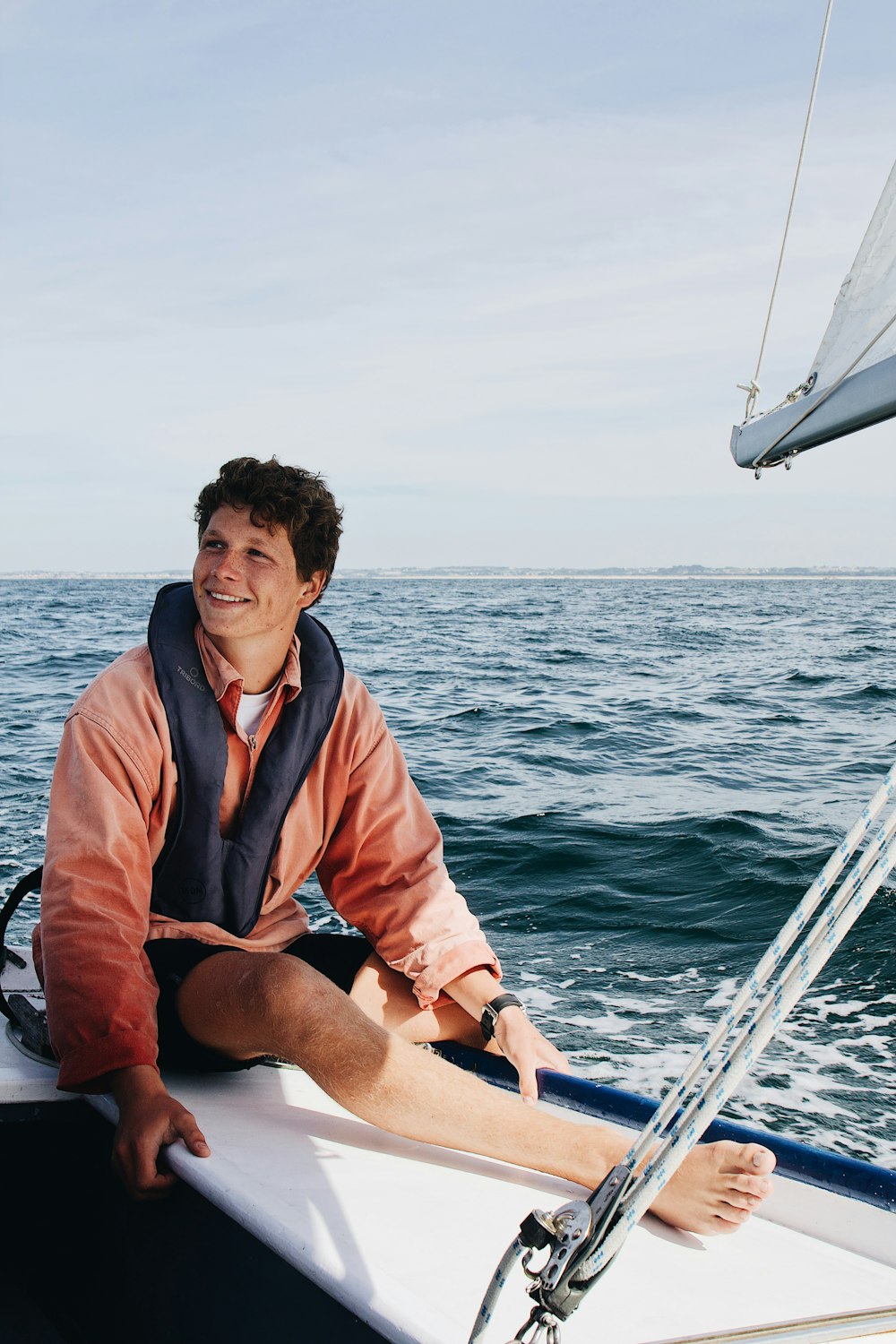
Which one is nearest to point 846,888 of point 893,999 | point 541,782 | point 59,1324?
point 59,1324

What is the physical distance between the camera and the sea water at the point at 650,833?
3633 mm

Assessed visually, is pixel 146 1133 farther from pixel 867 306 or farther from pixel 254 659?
pixel 867 306

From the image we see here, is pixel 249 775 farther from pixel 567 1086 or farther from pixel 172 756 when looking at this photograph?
pixel 567 1086

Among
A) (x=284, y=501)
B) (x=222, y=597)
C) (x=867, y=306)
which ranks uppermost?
(x=867, y=306)

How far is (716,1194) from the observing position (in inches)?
64.6

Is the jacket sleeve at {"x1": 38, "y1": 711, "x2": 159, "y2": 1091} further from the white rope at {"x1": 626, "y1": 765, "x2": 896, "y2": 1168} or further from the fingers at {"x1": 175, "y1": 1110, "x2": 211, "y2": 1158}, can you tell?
the white rope at {"x1": 626, "y1": 765, "x2": 896, "y2": 1168}

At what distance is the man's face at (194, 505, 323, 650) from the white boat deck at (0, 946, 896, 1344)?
852 mm

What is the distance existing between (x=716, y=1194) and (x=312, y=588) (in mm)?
1342

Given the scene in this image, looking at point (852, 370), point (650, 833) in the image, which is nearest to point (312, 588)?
point (852, 370)

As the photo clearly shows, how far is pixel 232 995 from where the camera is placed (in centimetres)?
185

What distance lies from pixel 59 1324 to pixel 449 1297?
Answer: 0.98 metres

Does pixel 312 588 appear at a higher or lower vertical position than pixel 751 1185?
higher

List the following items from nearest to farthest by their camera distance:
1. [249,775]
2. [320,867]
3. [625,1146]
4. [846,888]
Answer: [846,888], [625,1146], [249,775], [320,867]

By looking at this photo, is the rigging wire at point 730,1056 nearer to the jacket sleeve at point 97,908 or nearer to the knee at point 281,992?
the knee at point 281,992
